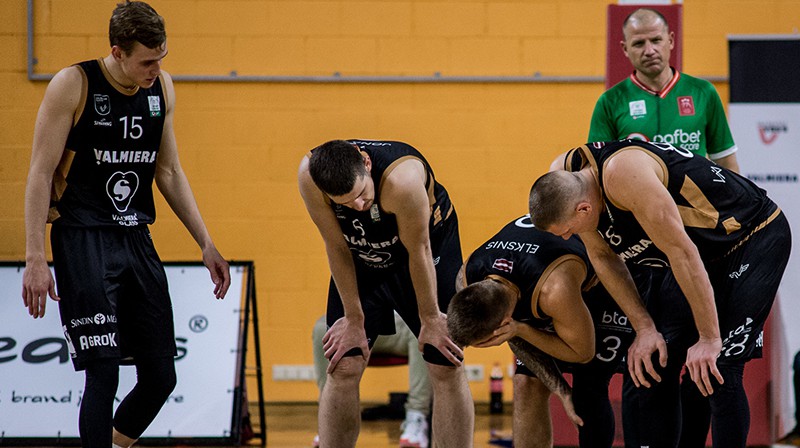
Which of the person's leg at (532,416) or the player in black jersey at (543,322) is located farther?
the person's leg at (532,416)

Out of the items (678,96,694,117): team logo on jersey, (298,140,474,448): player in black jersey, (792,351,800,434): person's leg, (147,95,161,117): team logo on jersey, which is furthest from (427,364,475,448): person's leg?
(792,351,800,434): person's leg

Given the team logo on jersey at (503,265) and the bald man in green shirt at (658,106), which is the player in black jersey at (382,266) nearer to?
the team logo on jersey at (503,265)

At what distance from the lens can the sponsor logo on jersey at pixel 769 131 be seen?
16.6 ft

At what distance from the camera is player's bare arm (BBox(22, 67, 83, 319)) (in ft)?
10.5

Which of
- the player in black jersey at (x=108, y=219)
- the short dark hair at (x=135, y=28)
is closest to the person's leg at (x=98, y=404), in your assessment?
the player in black jersey at (x=108, y=219)

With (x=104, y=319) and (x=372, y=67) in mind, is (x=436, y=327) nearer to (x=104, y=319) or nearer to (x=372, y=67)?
(x=104, y=319)

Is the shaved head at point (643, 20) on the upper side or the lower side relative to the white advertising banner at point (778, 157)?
upper

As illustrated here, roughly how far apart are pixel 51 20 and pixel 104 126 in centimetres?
325

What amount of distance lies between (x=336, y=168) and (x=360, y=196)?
0.12 metres

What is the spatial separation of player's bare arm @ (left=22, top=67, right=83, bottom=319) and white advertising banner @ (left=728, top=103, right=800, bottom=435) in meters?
3.33

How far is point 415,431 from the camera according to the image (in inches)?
203

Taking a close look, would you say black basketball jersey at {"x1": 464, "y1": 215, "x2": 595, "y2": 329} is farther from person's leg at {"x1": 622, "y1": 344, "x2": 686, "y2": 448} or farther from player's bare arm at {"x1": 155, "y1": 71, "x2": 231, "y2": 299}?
player's bare arm at {"x1": 155, "y1": 71, "x2": 231, "y2": 299}

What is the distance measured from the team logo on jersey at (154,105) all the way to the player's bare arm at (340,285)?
61 cm

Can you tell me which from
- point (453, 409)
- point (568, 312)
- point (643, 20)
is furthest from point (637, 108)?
point (453, 409)
